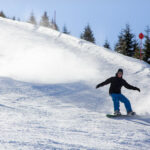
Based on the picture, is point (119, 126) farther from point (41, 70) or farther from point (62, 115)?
point (41, 70)

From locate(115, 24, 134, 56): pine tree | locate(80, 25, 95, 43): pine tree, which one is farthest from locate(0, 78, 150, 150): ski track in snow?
locate(80, 25, 95, 43): pine tree

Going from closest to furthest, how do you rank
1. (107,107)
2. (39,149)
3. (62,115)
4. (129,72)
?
1. (39,149)
2. (62,115)
3. (107,107)
4. (129,72)

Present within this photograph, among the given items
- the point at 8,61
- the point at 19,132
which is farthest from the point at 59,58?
the point at 19,132

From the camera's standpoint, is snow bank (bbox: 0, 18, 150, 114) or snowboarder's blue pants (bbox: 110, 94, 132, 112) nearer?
snowboarder's blue pants (bbox: 110, 94, 132, 112)

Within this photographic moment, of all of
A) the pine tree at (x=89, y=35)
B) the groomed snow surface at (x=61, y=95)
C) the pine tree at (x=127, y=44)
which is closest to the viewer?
the groomed snow surface at (x=61, y=95)

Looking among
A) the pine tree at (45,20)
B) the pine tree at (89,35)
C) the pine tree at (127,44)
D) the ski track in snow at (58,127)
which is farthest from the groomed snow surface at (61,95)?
the pine tree at (45,20)

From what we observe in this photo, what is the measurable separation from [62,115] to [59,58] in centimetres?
803

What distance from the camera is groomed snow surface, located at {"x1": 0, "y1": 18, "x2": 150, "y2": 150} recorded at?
13.4ft

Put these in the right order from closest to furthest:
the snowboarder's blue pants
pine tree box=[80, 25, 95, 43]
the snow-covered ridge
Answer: the snowboarder's blue pants < the snow-covered ridge < pine tree box=[80, 25, 95, 43]

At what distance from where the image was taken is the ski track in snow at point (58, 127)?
377 cm

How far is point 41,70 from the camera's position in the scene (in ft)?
39.0

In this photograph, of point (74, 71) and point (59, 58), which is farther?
point (59, 58)

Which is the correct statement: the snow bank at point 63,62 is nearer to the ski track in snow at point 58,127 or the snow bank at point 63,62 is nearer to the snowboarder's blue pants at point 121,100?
the snowboarder's blue pants at point 121,100

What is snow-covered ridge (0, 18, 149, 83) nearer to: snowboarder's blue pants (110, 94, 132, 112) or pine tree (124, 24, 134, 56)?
snowboarder's blue pants (110, 94, 132, 112)
